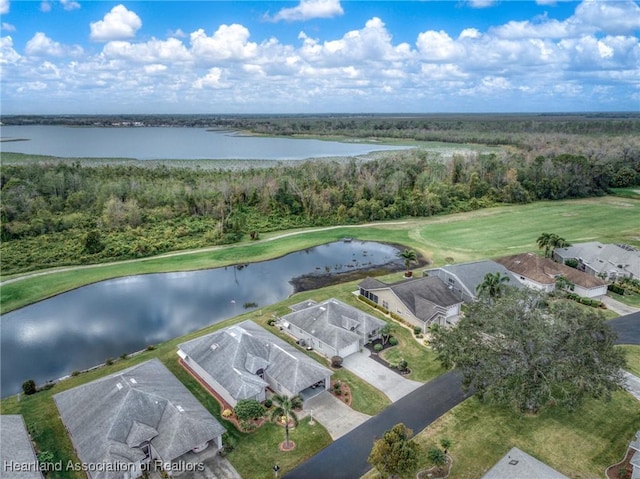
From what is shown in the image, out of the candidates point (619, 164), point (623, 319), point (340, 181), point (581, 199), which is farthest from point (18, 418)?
point (619, 164)

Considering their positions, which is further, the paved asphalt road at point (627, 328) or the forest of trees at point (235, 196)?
the forest of trees at point (235, 196)

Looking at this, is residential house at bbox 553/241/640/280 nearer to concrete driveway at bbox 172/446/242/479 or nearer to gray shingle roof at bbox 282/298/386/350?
gray shingle roof at bbox 282/298/386/350

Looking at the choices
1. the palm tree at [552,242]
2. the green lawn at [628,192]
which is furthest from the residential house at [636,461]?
the green lawn at [628,192]

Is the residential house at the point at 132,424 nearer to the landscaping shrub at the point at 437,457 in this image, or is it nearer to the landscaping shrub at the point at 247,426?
the landscaping shrub at the point at 247,426

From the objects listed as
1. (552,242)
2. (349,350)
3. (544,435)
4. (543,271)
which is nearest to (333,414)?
(349,350)

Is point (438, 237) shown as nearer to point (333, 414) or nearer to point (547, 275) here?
point (547, 275)

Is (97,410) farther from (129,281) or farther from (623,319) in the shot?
(623,319)

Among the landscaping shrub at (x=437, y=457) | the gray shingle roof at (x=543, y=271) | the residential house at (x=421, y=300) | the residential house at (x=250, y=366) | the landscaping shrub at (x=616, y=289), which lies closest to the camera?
the landscaping shrub at (x=437, y=457)
